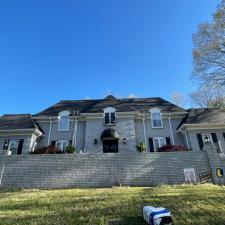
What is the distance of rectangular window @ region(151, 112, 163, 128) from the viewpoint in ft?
59.1

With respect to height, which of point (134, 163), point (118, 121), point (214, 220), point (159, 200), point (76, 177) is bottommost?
point (214, 220)

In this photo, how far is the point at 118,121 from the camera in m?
17.8

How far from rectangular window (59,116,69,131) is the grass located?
1021cm

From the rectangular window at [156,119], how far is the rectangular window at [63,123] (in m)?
7.76

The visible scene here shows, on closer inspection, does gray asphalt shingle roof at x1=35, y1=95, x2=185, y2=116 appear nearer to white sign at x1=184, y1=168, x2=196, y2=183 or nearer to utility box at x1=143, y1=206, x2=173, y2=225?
white sign at x1=184, y1=168, x2=196, y2=183

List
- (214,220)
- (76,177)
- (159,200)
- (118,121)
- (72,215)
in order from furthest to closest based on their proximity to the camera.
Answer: (118,121)
(76,177)
(159,200)
(72,215)
(214,220)

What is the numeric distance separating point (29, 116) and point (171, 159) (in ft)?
42.6

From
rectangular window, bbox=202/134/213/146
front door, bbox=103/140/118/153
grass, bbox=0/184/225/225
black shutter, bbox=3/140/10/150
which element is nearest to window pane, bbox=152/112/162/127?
rectangular window, bbox=202/134/213/146

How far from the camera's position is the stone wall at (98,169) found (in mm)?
11617

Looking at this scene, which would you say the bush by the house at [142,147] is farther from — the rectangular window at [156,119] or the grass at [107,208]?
the grass at [107,208]

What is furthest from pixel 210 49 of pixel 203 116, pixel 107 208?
pixel 107 208

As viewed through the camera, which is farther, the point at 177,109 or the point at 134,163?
the point at 177,109

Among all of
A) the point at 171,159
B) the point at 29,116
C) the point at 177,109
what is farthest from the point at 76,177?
the point at 177,109

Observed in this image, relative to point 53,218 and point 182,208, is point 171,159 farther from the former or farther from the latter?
point 53,218
